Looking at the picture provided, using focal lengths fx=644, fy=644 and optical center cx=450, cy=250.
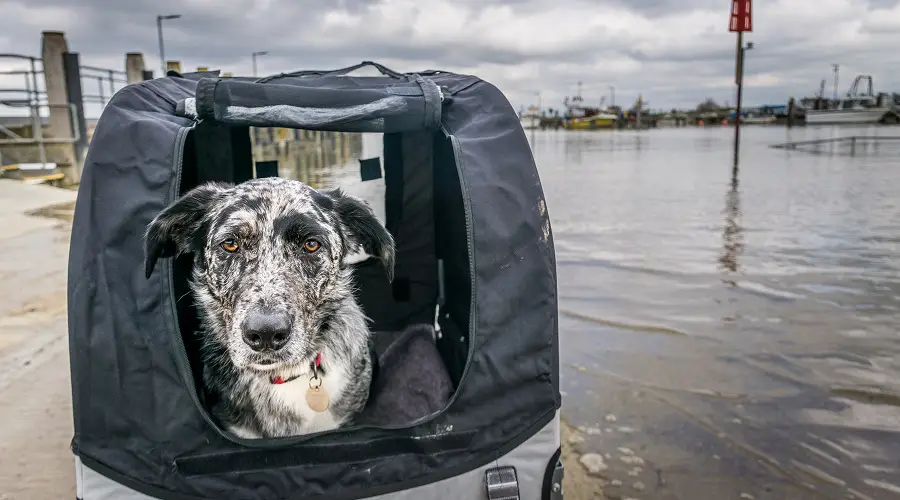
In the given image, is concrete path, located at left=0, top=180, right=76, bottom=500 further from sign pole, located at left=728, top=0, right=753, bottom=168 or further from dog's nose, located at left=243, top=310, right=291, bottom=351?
sign pole, located at left=728, top=0, right=753, bottom=168

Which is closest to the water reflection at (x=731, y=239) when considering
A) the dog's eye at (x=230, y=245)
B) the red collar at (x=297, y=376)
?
the red collar at (x=297, y=376)

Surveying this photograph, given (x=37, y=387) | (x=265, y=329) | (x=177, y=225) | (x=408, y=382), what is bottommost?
(x=37, y=387)

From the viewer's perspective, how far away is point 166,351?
2307 mm

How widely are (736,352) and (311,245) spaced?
157 inches

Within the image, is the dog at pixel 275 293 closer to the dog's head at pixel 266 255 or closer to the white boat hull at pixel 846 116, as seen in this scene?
the dog's head at pixel 266 255

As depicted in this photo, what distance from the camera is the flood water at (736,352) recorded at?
3.58 metres

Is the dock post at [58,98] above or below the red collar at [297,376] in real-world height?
above

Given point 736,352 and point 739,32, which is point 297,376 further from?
point 739,32

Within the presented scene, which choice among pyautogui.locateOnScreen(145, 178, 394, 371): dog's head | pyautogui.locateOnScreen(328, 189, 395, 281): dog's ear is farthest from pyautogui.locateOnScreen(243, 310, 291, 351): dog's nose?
pyautogui.locateOnScreen(328, 189, 395, 281): dog's ear

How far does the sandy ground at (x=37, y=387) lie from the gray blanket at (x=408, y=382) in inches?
33.5

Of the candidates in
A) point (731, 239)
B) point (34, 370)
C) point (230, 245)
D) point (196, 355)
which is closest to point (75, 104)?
point (34, 370)

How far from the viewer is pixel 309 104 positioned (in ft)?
9.26

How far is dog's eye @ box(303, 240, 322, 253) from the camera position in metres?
2.74

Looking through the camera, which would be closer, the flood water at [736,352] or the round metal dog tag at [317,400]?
the round metal dog tag at [317,400]
